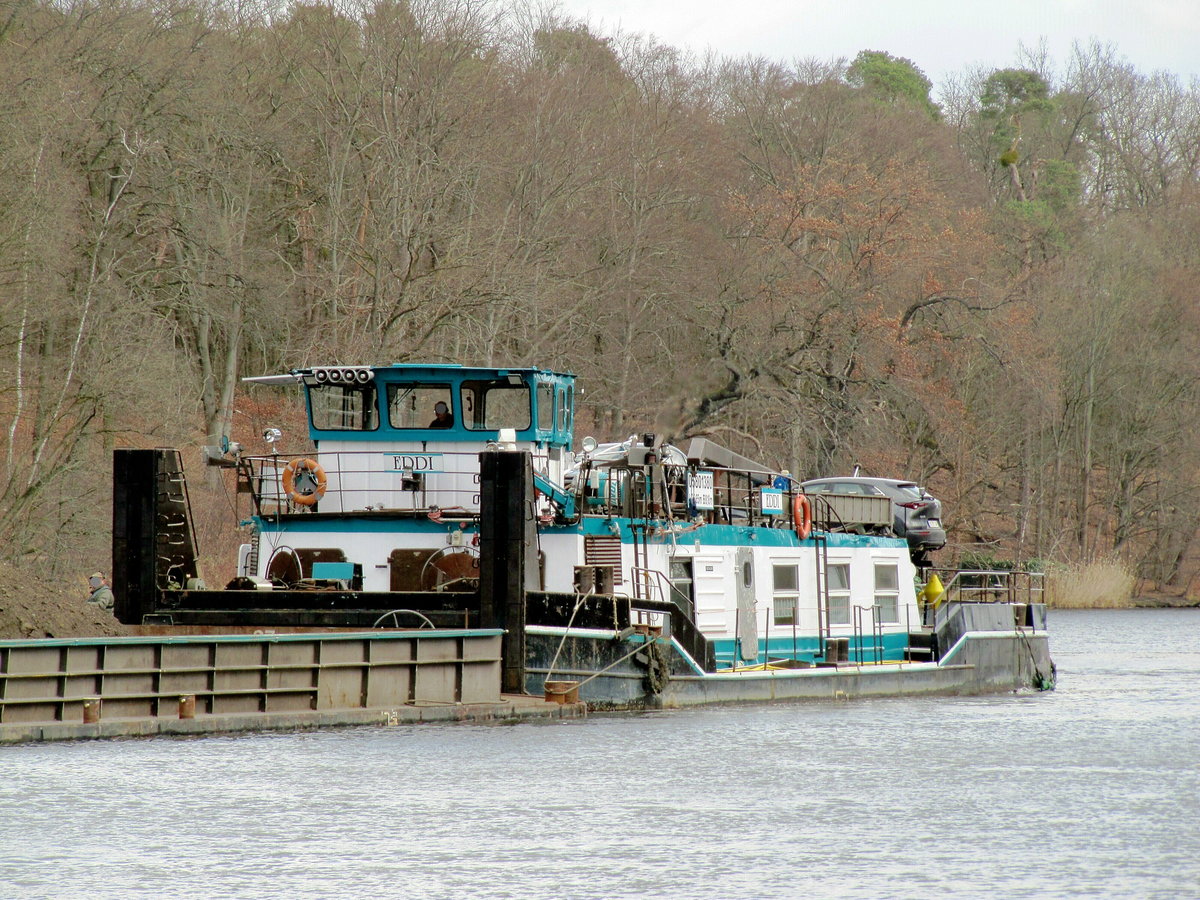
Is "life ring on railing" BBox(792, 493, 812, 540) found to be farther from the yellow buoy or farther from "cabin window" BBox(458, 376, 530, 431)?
"cabin window" BBox(458, 376, 530, 431)

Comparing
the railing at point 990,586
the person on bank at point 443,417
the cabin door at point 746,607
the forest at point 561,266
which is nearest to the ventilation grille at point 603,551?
the person on bank at point 443,417

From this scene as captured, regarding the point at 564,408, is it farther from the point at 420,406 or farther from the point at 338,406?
the point at 338,406

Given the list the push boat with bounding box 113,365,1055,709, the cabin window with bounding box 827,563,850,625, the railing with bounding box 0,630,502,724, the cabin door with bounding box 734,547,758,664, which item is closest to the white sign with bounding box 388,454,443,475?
the push boat with bounding box 113,365,1055,709

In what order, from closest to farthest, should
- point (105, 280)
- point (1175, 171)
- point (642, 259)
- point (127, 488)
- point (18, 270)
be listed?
point (127, 488) → point (18, 270) → point (105, 280) → point (642, 259) → point (1175, 171)

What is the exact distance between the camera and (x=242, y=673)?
76.4ft

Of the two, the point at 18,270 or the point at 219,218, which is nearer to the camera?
the point at 18,270

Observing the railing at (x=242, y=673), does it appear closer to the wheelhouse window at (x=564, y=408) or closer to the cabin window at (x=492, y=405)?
the cabin window at (x=492, y=405)

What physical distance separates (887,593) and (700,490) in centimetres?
640

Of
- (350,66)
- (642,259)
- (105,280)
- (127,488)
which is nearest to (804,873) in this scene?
(127,488)

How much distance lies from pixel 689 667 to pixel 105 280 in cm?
2102

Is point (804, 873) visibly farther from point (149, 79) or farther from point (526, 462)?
point (149, 79)

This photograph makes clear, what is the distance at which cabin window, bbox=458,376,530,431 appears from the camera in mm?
27469

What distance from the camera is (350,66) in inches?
1953

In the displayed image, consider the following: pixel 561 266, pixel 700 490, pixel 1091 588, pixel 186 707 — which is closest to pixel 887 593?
pixel 700 490
